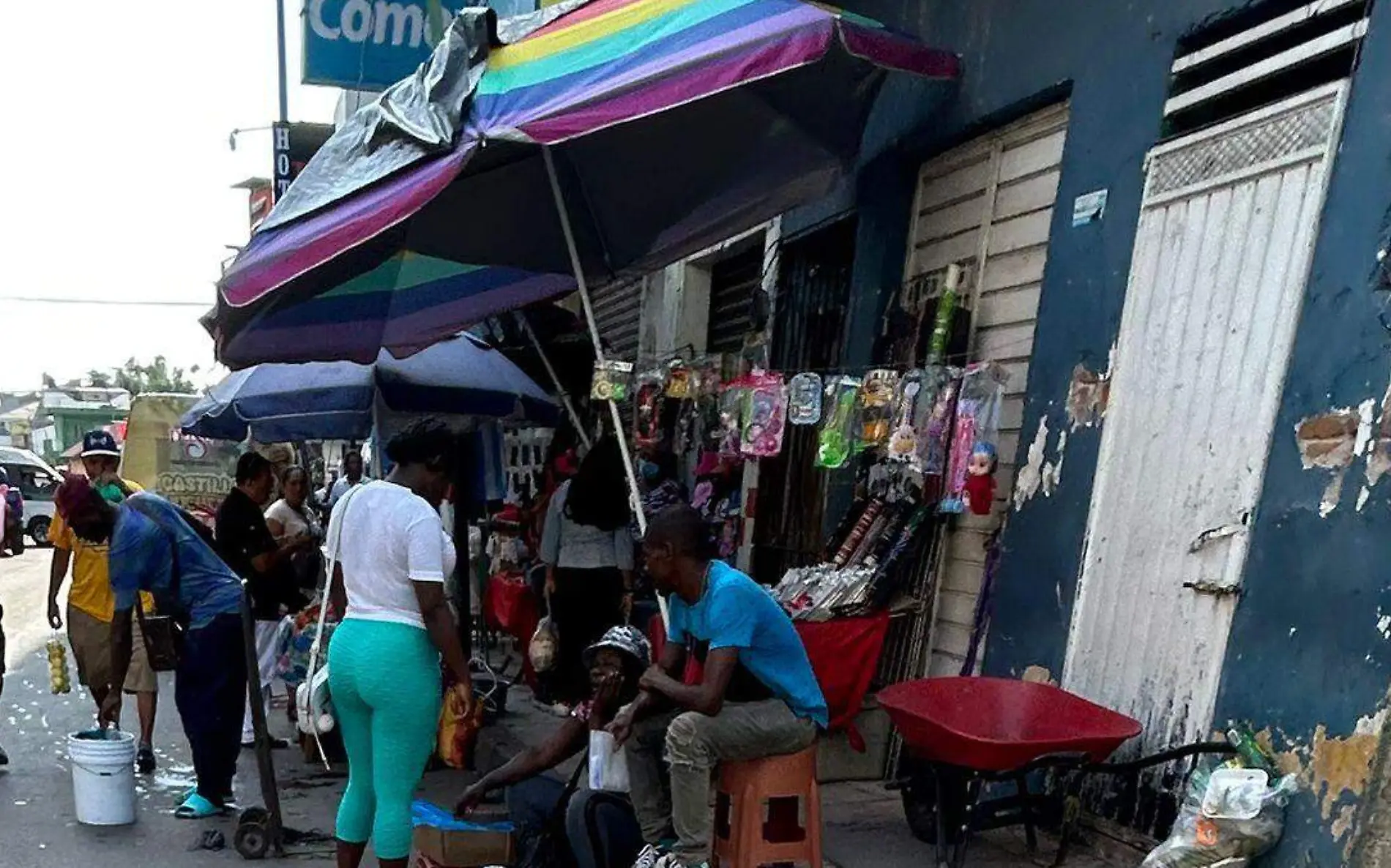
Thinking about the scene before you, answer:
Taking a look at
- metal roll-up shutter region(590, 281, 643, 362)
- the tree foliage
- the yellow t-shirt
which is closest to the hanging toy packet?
the yellow t-shirt

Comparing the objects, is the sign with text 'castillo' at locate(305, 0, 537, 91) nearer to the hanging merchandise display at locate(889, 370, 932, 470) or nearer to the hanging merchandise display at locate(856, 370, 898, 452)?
the hanging merchandise display at locate(856, 370, 898, 452)

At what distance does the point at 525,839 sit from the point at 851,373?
2865 mm

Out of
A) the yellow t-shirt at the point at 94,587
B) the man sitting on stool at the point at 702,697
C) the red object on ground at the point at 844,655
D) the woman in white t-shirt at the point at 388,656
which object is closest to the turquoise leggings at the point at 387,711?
the woman in white t-shirt at the point at 388,656

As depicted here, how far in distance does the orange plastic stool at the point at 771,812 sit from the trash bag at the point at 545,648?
114 inches

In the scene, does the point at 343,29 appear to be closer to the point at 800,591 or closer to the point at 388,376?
the point at 388,376

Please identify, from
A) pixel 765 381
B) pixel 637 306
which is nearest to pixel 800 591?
pixel 765 381

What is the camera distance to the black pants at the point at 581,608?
6.67 m

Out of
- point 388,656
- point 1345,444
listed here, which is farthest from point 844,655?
point 1345,444

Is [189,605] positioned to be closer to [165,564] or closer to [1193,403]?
[165,564]

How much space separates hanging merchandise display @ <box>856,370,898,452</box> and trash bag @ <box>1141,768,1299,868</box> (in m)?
2.02

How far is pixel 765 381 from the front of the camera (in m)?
5.41

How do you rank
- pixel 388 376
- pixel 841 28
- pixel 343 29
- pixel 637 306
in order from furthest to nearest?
pixel 637 306, pixel 343 29, pixel 388 376, pixel 841 28

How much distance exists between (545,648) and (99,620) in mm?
2496

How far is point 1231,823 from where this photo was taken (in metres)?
3.28
